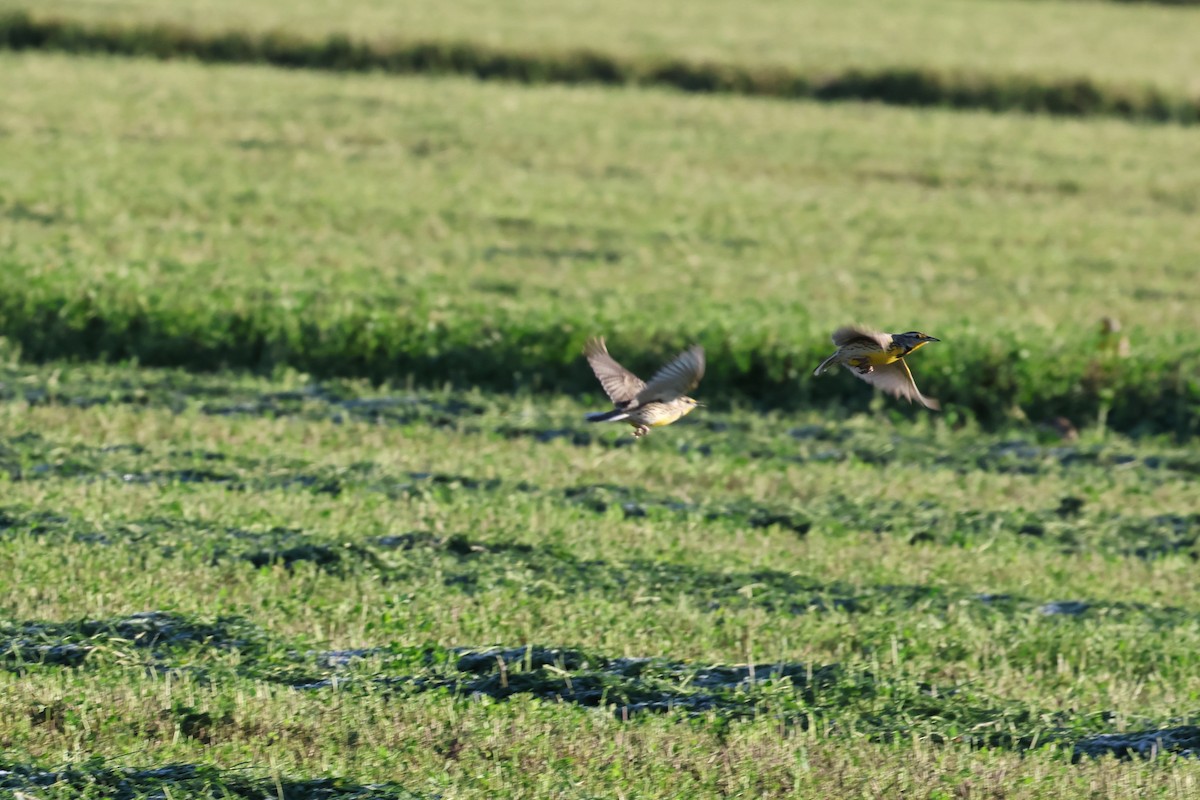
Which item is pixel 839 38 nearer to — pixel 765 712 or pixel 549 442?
pixel 549 442

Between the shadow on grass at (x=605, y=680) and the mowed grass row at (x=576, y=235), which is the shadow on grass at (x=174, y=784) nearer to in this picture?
the shadow on grass at (x=605, y=680)

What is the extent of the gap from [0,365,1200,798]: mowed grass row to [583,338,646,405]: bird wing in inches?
52.0

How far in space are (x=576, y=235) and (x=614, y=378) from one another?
403 inches

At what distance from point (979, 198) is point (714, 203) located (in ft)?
12.7

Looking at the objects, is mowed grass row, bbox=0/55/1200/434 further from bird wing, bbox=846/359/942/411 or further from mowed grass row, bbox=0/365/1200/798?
bird wing, bbox=846/359/942/411

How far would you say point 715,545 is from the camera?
9117mm

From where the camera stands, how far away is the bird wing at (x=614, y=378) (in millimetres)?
6633

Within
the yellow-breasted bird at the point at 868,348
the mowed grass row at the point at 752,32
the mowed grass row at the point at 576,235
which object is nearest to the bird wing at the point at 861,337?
the yellow-breasted bird at the point at 868,348

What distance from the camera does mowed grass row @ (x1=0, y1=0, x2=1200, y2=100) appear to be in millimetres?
28781

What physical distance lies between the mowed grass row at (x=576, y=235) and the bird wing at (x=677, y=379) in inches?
257

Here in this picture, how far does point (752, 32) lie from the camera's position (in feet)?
109

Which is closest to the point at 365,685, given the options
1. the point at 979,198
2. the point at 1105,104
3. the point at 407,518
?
the point at 407,518

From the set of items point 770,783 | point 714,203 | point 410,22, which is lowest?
point 770,783

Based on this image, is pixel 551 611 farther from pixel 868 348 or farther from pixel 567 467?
pixel 567 467
